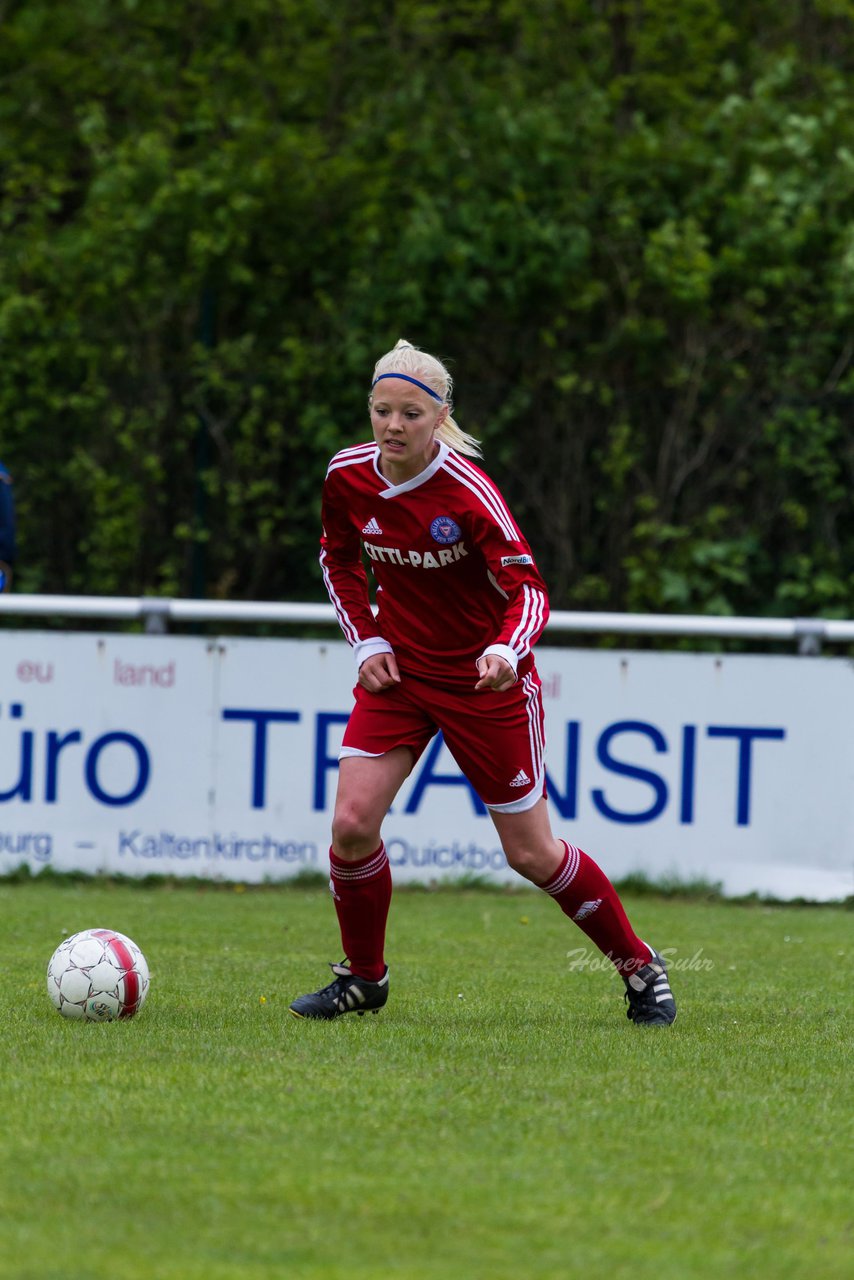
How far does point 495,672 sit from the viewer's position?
5.12m

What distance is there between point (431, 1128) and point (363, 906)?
1603mm

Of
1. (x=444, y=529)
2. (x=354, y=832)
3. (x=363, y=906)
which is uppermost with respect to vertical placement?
(x=444, y=529)

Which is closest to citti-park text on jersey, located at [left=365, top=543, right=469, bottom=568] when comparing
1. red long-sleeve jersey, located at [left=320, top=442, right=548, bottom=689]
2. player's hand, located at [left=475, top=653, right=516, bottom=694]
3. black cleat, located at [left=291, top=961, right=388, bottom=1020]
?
red long-sleeve jersey, located at [left=320, top=442, right=548, bottom=689]

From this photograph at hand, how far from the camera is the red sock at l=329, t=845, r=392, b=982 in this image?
5.64m

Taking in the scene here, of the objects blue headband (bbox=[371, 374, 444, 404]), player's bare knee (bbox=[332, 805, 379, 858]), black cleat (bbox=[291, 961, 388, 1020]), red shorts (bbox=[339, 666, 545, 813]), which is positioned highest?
blue headband (bbox=[371, 374, 444, 404])

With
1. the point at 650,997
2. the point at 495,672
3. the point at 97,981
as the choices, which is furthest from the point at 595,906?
the point at 97,981

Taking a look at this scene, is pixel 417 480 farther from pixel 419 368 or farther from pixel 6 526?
pixel 6 526

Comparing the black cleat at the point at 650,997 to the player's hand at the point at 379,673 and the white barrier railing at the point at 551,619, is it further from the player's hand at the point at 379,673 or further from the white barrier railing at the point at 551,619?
the white barrier railing at the point at 551,619

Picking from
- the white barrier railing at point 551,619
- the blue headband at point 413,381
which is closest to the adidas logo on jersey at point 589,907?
the blue headband at point 413,381

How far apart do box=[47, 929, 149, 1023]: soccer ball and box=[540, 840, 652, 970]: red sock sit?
1.29 metres

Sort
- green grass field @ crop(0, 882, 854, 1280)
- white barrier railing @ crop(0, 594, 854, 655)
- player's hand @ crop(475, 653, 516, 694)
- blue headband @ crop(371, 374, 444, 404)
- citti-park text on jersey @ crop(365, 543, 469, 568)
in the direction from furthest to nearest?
white barrier railing @ crop(0, 594, 854, 655) < citti-park text on jersey @ crop(365, 543, 469, 568) < blue headband @ crop(371, 374, 444, 404) < player's hand @ crop(475, 653, 516, 694) < green grass field @ crop(0, 882, 854, 1280)

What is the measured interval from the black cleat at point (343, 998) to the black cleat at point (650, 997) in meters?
0.78

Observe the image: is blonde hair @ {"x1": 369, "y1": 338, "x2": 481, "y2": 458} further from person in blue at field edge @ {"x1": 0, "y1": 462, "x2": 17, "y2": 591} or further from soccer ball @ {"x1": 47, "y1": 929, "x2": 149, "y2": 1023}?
person in blue at field edge @ {"x1": 0, "y1": 462, "x2": 17, "y2": 591}

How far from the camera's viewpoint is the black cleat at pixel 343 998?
5598mm
